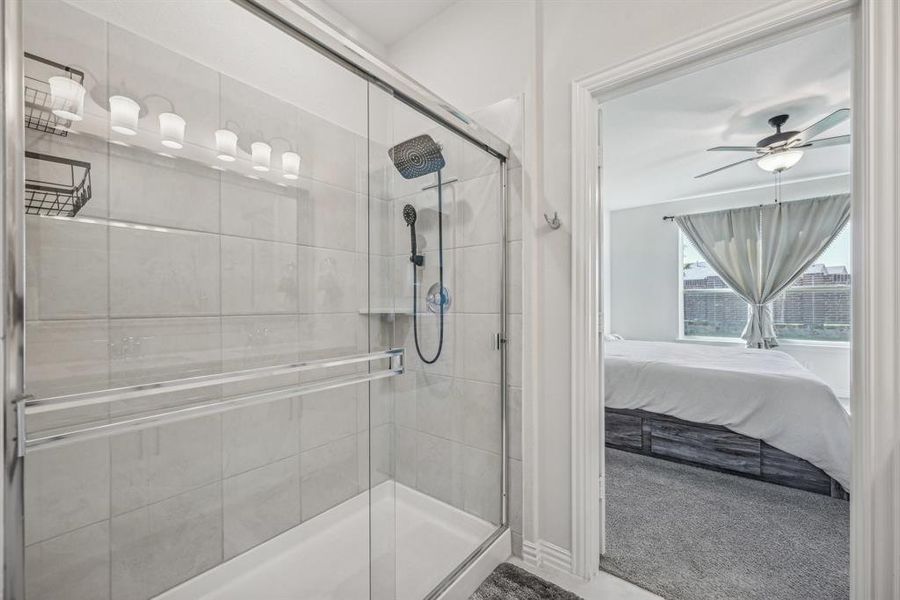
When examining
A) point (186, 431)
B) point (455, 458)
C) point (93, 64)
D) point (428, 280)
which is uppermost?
point (93, 64)

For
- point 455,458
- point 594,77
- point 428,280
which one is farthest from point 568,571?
point 594,77

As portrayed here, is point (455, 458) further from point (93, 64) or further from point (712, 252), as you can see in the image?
point (712, 252)

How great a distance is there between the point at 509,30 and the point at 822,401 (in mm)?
2811

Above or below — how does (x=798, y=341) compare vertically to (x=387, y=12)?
below

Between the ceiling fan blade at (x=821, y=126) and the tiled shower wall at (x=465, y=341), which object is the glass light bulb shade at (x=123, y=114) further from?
the ceiling fan blade at (x=821, y=126)

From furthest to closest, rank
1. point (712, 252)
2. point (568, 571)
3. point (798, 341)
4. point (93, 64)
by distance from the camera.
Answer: point (712, 252), point (798, 341), point (568, 571), point (93, 64)

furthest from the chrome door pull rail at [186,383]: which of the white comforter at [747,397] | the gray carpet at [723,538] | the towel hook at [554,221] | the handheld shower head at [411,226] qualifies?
the white comforter at [747,397]

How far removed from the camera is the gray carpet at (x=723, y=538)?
163 centimetres

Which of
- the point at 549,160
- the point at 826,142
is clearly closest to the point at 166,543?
the point at 549,160

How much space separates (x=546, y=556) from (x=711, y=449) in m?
1.73

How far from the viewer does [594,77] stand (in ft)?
5.17

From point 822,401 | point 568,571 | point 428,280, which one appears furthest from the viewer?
point 822,401

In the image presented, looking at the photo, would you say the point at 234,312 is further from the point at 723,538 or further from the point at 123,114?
the point at 723,538

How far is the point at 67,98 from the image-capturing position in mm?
937
